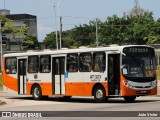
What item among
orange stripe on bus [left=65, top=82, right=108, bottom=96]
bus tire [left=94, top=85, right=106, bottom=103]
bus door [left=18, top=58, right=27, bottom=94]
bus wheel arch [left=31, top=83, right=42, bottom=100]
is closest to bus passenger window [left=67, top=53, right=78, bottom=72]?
orange stripe on bus [left=65, top=82, right=108, bottom=96]

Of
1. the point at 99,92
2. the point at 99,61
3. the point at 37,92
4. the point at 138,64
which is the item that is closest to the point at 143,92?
the point at 138,64

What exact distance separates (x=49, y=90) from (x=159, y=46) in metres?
67.9

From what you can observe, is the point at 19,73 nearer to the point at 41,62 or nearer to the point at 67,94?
the point at 41,62

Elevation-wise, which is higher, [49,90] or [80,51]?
[80,51]

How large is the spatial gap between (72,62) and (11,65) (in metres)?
5.96

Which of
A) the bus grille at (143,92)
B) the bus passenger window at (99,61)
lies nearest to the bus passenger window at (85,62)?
the bus passenger window at (99,61)

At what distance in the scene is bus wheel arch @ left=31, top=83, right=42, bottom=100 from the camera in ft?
100

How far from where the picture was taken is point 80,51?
27453mm

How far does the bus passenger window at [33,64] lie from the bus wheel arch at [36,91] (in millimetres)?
871

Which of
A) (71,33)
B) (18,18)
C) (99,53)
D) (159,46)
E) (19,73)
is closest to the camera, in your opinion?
(99,53)

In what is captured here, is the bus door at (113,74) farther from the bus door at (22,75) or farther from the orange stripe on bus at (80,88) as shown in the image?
the bus door at (22,75)

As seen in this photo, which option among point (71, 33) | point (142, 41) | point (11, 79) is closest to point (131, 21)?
point (142, 41)

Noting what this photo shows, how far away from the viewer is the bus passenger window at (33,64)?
3057cm

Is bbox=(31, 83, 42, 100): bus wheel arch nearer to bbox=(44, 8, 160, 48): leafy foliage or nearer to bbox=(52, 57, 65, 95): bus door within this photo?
bbox=(52, 57, 65, 95): bus door
